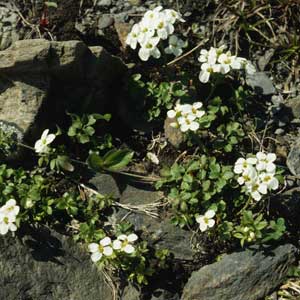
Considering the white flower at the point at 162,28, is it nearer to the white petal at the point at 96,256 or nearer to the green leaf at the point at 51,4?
the green leaf at the point at 51,4

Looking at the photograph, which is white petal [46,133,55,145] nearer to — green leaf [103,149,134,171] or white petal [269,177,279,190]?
green leaf [103,149,134,171]

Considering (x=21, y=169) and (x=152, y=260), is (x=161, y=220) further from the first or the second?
(x=21, y=169)

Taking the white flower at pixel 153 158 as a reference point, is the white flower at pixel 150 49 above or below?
above

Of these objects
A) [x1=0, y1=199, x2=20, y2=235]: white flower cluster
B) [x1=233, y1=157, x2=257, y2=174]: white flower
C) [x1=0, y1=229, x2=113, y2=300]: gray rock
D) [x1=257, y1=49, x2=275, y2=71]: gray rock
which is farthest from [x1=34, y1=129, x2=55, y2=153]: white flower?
[x1=257, y1=49, x2=275, y2=71]: gray rock

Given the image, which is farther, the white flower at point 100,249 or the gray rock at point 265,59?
the gray rock at point 265,59

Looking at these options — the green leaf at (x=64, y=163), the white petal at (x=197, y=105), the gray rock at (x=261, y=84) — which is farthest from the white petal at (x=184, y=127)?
the gray rock at (x=261, y=84)
